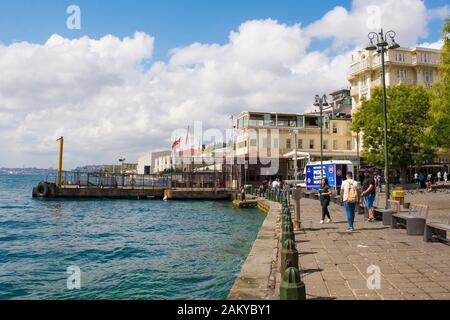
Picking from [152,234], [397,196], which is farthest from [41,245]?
[397,196]

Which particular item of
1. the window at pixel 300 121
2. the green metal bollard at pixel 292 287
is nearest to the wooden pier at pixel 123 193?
the window at pixel 300 121

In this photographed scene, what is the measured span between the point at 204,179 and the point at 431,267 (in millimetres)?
53193

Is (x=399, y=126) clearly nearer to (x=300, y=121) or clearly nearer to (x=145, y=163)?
(x=300, y=121)

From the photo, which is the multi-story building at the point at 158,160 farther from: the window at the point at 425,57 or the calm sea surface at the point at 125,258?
the calm sea surface at the point at 125,258

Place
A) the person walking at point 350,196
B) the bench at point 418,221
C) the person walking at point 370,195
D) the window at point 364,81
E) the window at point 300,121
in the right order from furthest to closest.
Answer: the window at point 300,121 → the window at point 364,81 → the person walking at point 370,195 → the person walking at point 350,196 → the bench at point 418,221

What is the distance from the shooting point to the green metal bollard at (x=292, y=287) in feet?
15.3

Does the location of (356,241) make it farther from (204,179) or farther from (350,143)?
(350,143)

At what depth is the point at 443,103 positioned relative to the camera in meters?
24.0

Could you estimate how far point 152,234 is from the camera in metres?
21.3

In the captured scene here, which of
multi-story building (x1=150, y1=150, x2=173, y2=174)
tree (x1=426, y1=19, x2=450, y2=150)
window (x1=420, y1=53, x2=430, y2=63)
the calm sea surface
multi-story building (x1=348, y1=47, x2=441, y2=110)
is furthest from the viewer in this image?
multi-story building (x1=150, y1=150, x2=173, y2=174)

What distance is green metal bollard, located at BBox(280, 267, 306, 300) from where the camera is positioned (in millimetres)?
4652

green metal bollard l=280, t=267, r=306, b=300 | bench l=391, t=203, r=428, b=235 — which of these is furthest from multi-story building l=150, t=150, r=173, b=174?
green metal bollard l=280, t=267, r=306, b=300

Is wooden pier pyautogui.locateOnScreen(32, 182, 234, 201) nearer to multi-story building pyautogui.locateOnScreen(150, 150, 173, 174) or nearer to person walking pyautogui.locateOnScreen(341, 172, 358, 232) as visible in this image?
person walking pyautogui.locateOnScreen(341, 172, 358, 232)

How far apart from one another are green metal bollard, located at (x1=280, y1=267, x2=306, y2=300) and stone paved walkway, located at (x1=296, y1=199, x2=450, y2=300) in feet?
4.03
